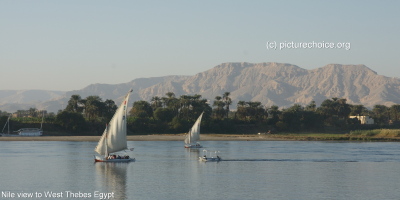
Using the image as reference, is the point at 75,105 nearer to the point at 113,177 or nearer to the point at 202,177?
the point at 113,177

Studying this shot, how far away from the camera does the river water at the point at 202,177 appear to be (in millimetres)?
55500

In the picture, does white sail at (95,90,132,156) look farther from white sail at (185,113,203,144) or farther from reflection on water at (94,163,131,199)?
white sail at (185,113,203,144)

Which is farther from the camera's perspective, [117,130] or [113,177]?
[117,130]

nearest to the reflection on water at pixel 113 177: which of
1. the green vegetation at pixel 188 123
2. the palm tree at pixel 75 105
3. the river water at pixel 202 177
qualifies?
the river water at pixel 202 177

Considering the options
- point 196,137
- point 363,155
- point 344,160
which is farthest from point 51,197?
point 196,137

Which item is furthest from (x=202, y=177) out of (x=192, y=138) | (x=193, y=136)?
(x=193, y=136)

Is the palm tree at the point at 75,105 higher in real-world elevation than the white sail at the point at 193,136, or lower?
higher

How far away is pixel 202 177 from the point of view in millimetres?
69375

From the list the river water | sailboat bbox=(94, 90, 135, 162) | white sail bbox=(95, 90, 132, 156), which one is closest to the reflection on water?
the river water

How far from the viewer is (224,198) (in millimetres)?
52938

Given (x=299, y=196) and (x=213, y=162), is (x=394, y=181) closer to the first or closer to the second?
(x=299, y=196)

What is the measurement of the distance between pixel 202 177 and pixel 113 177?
10343mm

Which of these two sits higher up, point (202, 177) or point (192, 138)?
point (192, 138)

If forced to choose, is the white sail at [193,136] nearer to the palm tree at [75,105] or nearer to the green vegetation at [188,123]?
the green vegetation at [188,123]
